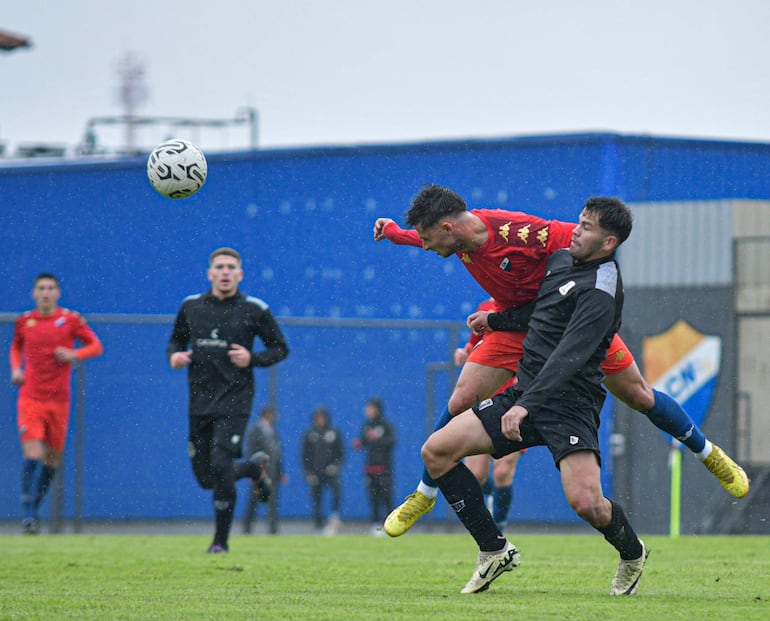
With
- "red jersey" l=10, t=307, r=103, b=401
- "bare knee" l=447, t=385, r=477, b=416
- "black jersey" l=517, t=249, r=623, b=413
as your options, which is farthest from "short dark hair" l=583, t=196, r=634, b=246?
"red jersey" l=10, t=307, r=103, b=401

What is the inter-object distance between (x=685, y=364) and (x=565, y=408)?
8.99 metres

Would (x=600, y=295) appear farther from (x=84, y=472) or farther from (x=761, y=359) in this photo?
(x=84, y=472)

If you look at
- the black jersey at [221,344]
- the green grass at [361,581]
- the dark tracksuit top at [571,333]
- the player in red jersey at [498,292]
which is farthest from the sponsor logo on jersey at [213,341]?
the dark tracksuit top at [571,333]

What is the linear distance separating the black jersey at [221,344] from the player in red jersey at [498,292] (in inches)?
114

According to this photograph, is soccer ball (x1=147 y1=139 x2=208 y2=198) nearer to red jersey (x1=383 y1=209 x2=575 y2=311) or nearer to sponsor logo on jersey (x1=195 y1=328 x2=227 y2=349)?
sponsor logo on jersey (x1=195 y1=328 x2=227 y2=349)

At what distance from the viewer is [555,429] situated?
280 inches

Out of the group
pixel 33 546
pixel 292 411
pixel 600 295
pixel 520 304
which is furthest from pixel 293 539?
pixel 600 295

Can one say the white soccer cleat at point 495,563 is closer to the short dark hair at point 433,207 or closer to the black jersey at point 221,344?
the short dark hair at point 433,207

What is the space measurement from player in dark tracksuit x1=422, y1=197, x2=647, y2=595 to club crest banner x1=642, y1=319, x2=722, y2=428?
8520mm

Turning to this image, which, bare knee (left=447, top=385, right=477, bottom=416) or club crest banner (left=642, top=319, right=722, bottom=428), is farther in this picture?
club crest banner (left=642, top=319, right=722, bottom=428)

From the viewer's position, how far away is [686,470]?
51.6 feet

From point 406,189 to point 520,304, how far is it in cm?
1128

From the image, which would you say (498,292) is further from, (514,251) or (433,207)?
(433,207)

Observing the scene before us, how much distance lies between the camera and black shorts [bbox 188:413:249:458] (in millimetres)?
10969
